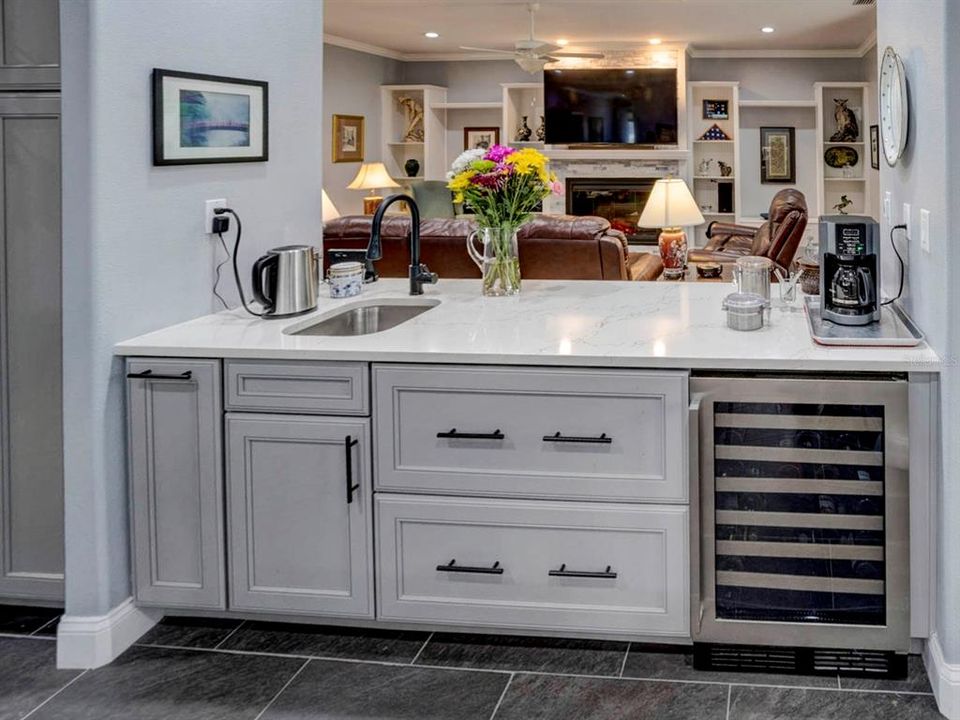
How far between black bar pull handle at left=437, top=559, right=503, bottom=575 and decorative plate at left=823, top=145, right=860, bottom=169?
956 cm

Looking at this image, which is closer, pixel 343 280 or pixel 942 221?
pixel 942 221

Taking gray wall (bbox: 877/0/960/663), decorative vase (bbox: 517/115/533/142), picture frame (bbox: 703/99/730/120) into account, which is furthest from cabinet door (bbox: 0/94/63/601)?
picture frame (bbox: 703/99/730/120)

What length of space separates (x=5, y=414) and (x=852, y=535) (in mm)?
2247

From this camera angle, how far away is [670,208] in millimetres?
6840

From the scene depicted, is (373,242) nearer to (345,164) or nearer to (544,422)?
(544,422)

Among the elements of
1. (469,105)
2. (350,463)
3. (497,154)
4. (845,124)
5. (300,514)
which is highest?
(469,105)

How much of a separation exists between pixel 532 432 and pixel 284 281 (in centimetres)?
99

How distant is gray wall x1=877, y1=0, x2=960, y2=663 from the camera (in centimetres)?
226

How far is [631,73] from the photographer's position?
10922 mm

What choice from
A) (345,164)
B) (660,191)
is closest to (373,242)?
(660,191)

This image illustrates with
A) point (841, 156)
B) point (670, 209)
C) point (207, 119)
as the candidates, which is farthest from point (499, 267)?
point (841, 156)

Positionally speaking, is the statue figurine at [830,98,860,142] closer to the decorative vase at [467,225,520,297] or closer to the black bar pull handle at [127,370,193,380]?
the decorative vase at [467,225,520,297]

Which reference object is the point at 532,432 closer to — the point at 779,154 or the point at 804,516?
the point at 804,516

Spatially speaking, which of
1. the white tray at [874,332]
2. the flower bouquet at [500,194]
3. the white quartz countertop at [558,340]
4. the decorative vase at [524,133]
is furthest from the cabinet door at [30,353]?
the decorative vase at [524,133]
